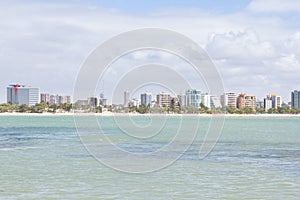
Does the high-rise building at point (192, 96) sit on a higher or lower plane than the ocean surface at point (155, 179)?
higher

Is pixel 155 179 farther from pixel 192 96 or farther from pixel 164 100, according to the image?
pixel 164 100

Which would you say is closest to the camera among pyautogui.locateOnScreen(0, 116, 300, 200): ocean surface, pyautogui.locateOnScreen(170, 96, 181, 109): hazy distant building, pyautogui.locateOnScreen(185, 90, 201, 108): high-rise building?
pyautogui.locateOnScreen(0, 116, 300, 200): ocean surface

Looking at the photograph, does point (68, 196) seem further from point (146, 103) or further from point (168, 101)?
point (146, 103)

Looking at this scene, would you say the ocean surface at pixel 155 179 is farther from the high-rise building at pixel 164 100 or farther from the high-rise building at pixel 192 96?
the high-rise building at pixel 164 100

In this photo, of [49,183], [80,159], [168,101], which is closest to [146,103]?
[168,101]

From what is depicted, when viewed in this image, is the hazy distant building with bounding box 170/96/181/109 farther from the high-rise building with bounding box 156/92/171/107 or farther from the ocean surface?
the ocean surface

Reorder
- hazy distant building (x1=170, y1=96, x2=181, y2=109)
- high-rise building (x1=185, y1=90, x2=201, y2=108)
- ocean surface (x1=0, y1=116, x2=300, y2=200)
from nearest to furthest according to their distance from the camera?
ocean surface (x1=0, y1=116, x2=300, y2=200), high-rise building (x1=185, y1=90, x2=201, y2=108), hazy distant building (x1=170, y1=96, x2=181, y2=109)

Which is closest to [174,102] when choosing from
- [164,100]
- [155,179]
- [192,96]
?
[164,100]

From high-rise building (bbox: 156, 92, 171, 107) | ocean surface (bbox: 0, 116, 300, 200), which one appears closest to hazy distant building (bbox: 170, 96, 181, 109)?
high-rise building (bbox: 156, 92, 171, 107)

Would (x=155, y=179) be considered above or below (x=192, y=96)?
below

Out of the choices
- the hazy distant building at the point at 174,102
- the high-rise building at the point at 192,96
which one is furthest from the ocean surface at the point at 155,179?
the hazy distant building at the point at 174,102

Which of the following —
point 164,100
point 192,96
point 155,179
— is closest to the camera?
point 155,179

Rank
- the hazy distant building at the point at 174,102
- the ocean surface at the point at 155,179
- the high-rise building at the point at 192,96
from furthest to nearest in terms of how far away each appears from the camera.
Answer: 1. the hazy distant building at the point at 174,102
2. the high-rise building at the point at 192,96
3. the ocean surface at the point at 155,179

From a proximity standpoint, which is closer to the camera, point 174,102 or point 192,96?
point 192,96
